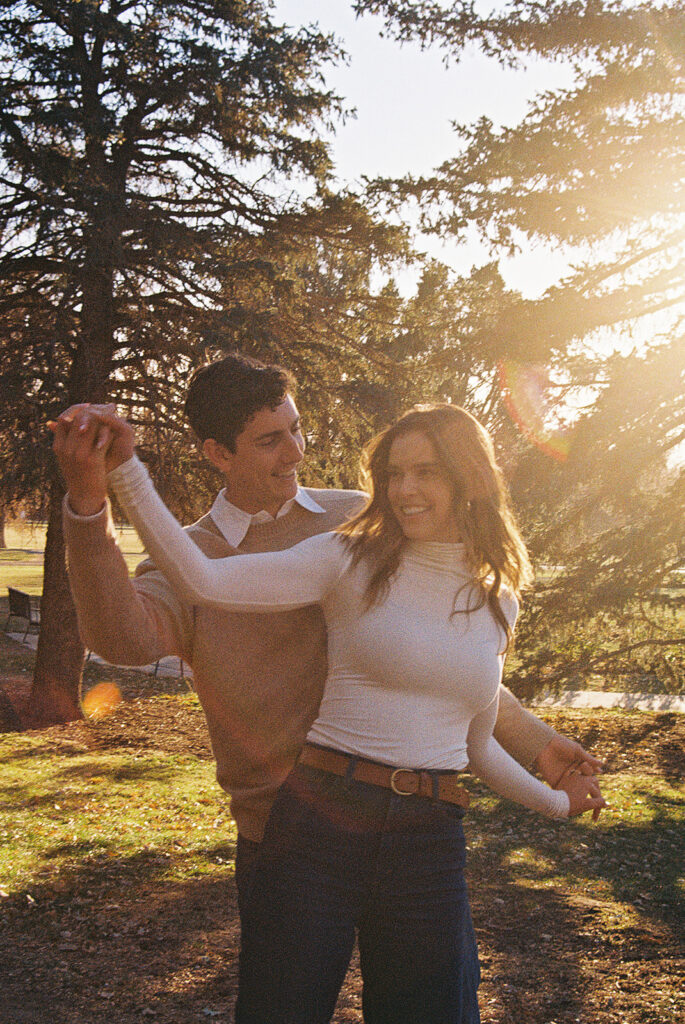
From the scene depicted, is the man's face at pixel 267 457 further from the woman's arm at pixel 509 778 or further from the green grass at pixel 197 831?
the green grass at pixel 197 831

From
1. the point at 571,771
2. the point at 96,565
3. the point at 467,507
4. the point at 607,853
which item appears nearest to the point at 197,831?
Answer: the point at 607,853

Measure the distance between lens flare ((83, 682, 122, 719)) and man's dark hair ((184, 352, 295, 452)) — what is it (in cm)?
1136

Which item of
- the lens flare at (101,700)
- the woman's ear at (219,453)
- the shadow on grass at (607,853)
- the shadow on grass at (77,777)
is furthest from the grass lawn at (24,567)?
the woman's ear at (219,453)

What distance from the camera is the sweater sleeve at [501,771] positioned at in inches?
92.3

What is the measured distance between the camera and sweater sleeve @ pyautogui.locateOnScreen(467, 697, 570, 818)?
2344mm

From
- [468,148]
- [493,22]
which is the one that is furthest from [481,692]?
[493,22]

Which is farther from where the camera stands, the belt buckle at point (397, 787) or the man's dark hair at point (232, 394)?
the man's dark hair at point (232, 394)

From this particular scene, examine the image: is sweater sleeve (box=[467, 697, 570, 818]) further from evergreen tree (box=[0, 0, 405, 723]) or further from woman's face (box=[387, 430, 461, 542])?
evergreen tree (box=[0, 0, 405, 723])

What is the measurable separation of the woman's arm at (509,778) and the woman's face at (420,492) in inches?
16.9

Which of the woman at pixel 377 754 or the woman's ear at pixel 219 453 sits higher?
the woman's ear at pixel 219 453

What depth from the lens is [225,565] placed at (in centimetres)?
204

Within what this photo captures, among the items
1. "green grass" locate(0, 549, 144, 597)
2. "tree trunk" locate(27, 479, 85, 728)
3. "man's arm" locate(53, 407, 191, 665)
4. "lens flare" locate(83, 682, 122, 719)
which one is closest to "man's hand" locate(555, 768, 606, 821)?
"man's arm" locate(53, 407, 191, 665)

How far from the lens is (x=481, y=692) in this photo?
7.11 feet

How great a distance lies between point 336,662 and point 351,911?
0.51m
